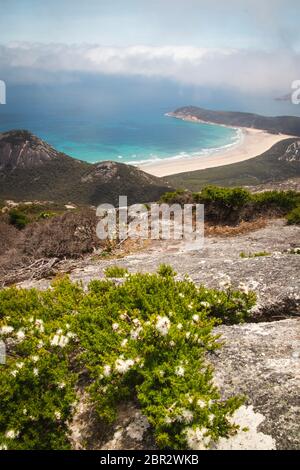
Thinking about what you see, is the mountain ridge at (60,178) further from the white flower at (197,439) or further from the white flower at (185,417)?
the white flower at (197,439)

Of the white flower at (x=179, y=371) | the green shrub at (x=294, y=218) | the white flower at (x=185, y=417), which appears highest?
the green shrub at (x=294, y=218)

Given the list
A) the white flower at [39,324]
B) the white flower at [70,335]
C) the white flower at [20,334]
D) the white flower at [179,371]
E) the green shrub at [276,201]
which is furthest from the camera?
the green shrub at [276,201]

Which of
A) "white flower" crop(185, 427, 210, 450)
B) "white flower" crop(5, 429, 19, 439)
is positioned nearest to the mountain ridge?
"white flower" crop(5, 429, 19, 439)

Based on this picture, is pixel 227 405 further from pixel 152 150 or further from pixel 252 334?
pixel 152 150

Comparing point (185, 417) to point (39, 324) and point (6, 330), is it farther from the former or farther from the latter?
point (6, 330)

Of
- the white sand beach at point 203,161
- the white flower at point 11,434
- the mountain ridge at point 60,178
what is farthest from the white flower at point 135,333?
the white sand beach at point 203,161
